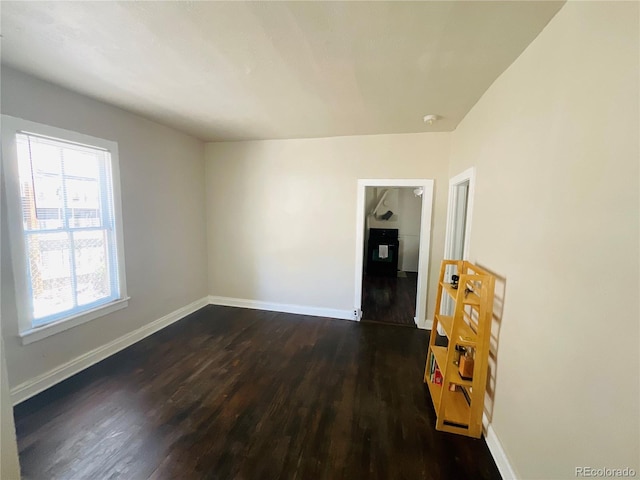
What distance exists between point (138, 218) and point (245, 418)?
2436mm

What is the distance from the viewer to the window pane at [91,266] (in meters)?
2.41

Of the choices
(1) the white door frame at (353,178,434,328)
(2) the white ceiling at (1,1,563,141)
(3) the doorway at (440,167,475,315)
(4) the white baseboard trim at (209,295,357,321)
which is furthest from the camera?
(4) the white baseboard trim at (209,295,357,321)

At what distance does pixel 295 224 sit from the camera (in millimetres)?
3771

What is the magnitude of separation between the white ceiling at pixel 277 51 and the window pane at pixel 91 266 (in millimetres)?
1333

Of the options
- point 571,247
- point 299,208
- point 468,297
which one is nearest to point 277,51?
point 571,247

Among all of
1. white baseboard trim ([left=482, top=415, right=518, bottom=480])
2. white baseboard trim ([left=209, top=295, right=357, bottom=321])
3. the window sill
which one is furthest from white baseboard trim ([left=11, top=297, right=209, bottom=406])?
white baseboard trim ([left=482, top=415, right=518, bottom=480])

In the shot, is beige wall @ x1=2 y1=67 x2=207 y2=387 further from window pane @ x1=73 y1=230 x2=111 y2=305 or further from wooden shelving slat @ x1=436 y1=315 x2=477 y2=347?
wooden shelving slat @ x1=436 y1=315 x2=477 y2=347

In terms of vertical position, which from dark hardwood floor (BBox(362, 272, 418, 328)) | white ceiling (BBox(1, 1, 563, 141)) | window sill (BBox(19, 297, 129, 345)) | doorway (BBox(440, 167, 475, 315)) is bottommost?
dark hardwood floor (BBox(362, 272, 418, 328))

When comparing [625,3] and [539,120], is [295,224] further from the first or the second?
[625,3]

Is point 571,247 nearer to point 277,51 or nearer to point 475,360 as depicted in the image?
point 475,360

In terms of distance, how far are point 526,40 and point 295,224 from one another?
9.63 feet

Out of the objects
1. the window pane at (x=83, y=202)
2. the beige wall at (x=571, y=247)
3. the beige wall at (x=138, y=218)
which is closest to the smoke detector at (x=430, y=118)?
the beige wall at (x=571, y=247)

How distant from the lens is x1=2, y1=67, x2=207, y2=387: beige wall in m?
1.97

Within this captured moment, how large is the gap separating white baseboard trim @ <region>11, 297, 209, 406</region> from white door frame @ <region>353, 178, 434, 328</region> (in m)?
2.62
